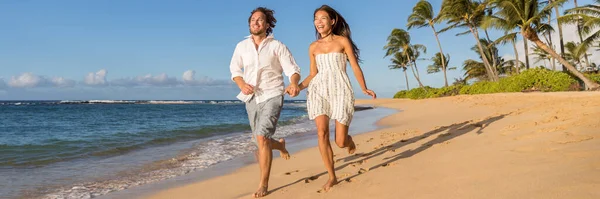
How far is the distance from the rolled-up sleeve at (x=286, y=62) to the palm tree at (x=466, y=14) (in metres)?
30.6

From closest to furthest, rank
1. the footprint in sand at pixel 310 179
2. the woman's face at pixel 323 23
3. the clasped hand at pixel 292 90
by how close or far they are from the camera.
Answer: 1. the clasped hand at pixel 292 90
2. the woman's face at pixel 323 23
3. the footprint in sand at pixel 310 179

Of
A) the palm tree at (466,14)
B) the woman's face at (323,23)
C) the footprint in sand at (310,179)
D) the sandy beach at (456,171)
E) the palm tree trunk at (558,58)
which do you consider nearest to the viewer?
the sandy beach at (456,171)

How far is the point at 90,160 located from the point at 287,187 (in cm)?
528

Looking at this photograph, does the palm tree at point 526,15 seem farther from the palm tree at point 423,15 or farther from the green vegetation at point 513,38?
the palm tree at point 423,15

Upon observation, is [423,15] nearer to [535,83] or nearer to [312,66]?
[535,83]

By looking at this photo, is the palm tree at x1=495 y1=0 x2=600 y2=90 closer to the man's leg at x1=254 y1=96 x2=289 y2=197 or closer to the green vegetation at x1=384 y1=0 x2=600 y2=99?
the green vegetation at x1=384 y1=0 x2=600 y2=99

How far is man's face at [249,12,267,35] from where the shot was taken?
346 centimetres

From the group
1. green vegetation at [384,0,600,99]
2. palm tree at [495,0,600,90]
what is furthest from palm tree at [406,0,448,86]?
palm tree at [495,0,600,90]

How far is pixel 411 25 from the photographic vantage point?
40562 mm

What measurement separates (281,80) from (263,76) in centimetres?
18

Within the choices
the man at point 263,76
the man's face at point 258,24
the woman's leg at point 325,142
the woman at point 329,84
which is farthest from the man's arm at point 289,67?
the woman's leg at point 325,142

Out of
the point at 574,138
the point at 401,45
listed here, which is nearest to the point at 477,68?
the point at 401,45

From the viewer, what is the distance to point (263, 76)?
3424 mm

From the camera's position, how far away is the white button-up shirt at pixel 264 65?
11.2 ft
